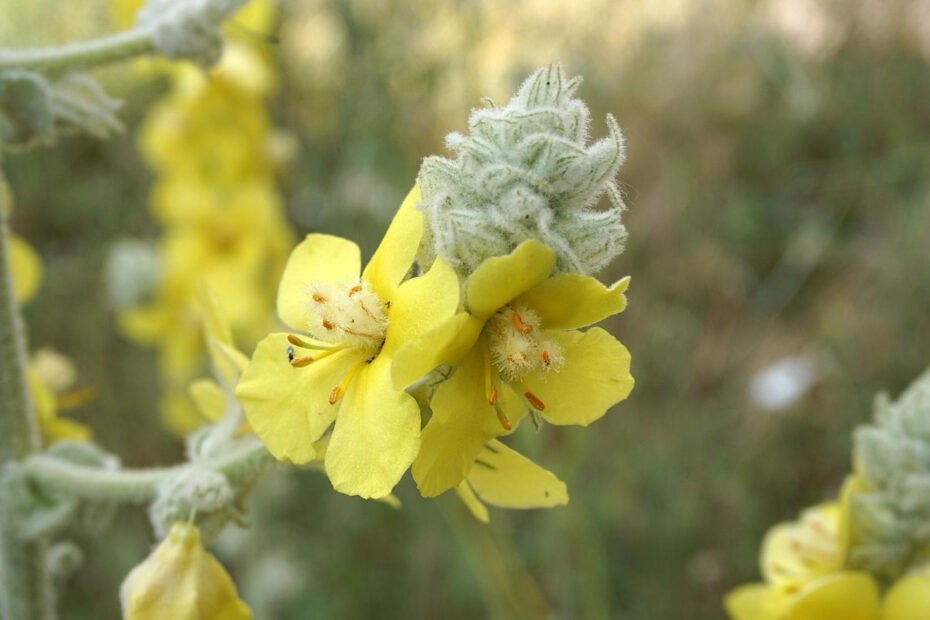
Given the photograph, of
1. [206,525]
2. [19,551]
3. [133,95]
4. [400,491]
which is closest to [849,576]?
[206,525]

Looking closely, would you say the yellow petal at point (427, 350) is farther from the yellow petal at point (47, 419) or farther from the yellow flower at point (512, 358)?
the yellow petal at point (47, 419)

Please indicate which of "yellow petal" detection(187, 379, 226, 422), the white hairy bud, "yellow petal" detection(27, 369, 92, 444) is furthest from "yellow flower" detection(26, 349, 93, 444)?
the white hairy bud

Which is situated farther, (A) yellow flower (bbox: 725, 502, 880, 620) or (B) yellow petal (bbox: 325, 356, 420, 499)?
(A) yellow flower (bbox: 725, 502, 880, 620)

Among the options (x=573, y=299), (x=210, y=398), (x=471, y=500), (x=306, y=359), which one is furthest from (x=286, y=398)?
(x=210, y=398)

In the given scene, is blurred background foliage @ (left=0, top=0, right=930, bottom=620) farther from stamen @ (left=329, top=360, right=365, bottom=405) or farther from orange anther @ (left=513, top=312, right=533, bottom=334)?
orange anther @ (left=513, top=312, right=533, bottom=334)

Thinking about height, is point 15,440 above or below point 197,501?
above

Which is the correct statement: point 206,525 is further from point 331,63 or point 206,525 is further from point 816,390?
point 331,63

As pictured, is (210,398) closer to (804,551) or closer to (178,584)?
(178,584)
